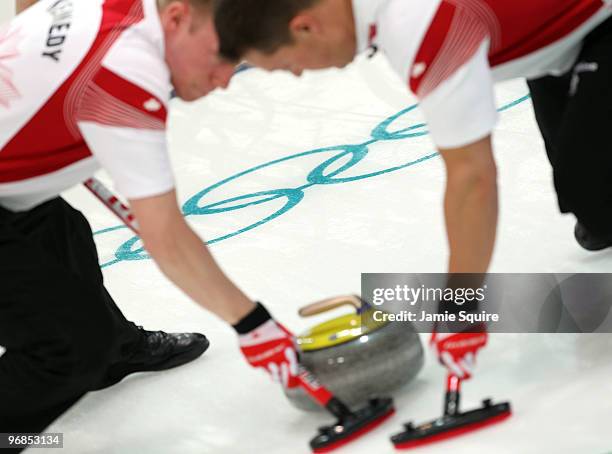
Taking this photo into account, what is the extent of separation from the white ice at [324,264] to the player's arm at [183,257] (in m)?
0.33

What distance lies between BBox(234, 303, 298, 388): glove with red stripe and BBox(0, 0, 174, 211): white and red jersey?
12.5 inches

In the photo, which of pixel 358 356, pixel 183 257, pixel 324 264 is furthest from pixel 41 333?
pixel 324 264

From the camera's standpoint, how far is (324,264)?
311cm

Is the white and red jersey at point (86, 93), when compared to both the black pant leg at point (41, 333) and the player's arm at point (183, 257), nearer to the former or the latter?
the player's arm at point (183, 257)

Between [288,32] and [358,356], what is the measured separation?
26.0 inches

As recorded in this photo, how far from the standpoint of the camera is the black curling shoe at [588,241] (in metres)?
2.66

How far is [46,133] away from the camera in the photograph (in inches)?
81.8

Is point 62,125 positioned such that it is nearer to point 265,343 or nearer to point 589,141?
point 265,343

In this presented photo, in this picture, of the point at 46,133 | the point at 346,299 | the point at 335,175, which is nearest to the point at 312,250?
the point at 335,175

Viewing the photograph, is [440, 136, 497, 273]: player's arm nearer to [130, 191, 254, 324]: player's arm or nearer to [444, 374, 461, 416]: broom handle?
[444, 374, 461, 416]: broom handle

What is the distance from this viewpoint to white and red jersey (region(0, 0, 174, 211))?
192cm

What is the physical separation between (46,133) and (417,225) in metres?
1.40

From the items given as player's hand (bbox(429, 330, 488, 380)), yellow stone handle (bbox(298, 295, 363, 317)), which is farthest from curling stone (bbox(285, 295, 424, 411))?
player's hand (bbox(429, 330, 488, 380))

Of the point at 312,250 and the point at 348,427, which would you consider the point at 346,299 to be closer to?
the point at 348,427
